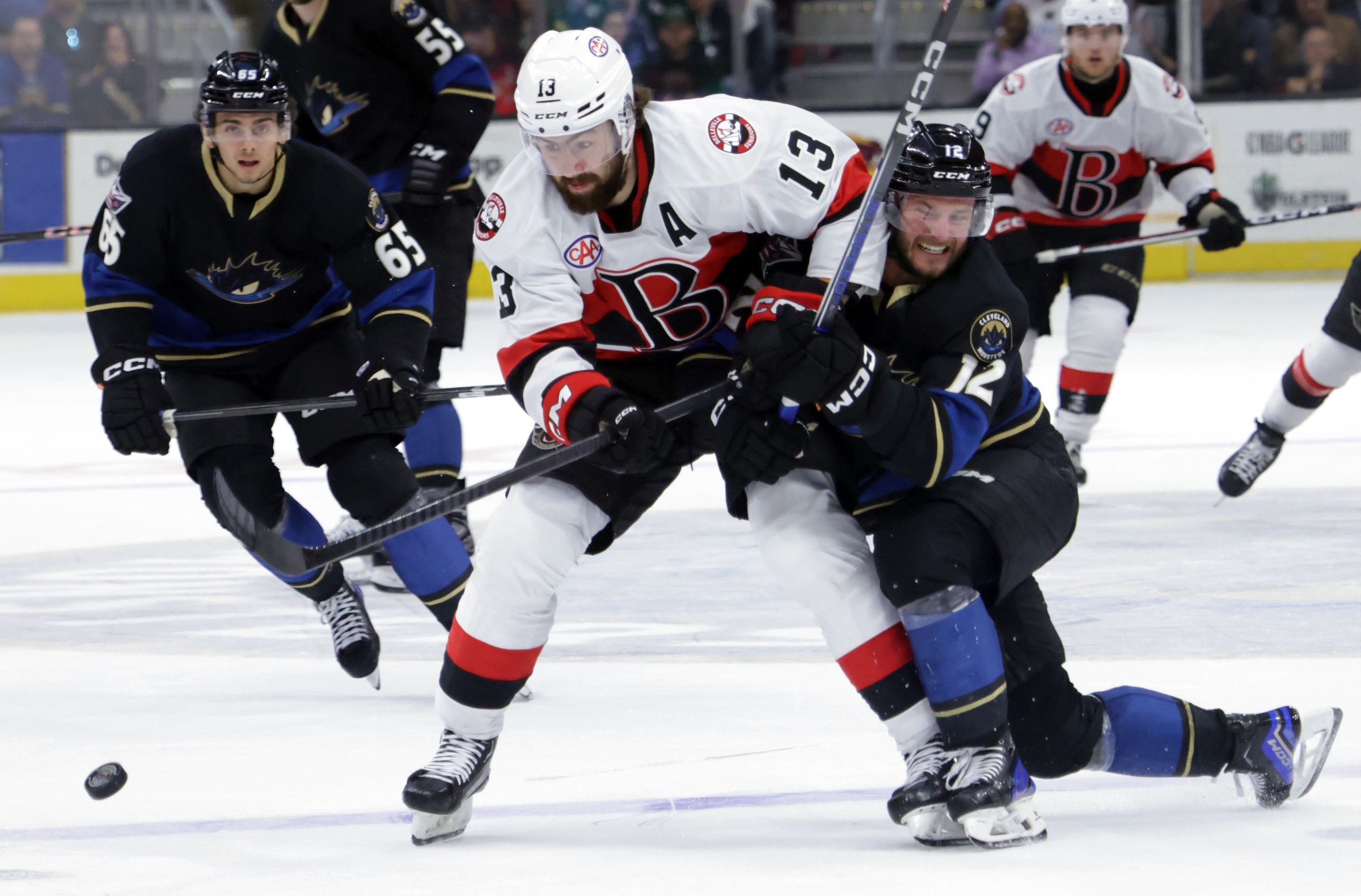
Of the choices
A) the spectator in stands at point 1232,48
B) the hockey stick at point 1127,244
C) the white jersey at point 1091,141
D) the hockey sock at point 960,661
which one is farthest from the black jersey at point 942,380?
the spectator in stands at point 1232,48

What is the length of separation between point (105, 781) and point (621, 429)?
0.81 meters

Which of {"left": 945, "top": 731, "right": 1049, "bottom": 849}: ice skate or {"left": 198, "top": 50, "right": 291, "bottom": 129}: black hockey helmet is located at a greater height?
{"left": 198, "top": 50, "right": 291, "bottom": 129}: black hockey helmet

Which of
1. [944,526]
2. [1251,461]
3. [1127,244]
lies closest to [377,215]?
[944,526]

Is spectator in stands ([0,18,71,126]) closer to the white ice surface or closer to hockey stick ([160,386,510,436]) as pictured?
the white ice surface

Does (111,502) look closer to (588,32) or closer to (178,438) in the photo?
(178,438)

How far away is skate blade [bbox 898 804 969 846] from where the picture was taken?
2168mm

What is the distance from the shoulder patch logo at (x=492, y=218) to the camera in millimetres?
2396

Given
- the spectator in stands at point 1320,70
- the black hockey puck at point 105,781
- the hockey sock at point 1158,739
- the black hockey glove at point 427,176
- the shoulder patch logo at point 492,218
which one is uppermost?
the shoulder patch logo at point 492,218

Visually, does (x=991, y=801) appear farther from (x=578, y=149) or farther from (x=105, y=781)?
(x=105, y=781)

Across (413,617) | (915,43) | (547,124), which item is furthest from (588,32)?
(915,43)

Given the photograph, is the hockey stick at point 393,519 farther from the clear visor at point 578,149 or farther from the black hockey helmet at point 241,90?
the black hockey helmet at point 241,90

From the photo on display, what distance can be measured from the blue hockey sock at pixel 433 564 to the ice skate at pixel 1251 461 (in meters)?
2.22

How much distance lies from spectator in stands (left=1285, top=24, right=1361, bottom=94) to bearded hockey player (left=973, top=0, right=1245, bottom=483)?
524 centimetres

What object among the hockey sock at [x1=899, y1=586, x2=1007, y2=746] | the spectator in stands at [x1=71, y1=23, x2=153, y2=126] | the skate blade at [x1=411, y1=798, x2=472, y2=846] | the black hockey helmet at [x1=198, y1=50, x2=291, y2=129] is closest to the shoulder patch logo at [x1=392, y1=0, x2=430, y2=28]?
the black hockey helmet at [x1=198, y1=50, x2=291, y2=129]
